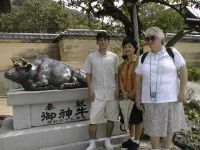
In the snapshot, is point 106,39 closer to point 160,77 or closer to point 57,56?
point 160,77

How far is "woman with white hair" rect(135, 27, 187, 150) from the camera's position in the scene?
425cm

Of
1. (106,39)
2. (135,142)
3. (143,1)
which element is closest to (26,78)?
(106,39)

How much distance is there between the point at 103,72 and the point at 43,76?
1031 mm

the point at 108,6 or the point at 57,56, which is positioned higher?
the point at 108,6

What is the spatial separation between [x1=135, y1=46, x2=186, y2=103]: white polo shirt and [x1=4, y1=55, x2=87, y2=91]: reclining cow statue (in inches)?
61.4

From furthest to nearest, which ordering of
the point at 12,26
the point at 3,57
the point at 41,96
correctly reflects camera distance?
the point at 12,26 < the point at 3,57 < the point at 41,96

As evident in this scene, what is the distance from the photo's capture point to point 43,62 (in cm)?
574

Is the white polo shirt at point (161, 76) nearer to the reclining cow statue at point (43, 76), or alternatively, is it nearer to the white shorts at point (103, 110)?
the white shorts at point (103, 110)

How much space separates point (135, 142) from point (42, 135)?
1388 mm

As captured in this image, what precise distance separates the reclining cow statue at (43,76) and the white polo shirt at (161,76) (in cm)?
156

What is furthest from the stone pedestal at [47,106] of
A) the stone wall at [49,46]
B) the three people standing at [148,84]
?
the stone wall at [49,46]

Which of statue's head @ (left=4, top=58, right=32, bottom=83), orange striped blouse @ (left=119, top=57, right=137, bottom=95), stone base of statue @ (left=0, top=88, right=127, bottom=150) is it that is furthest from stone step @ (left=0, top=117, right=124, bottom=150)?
orange striped blouse @ (left=119, top=57, right=137, bottom=95)

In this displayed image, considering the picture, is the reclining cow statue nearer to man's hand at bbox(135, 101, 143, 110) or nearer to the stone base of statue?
the stone base of statue

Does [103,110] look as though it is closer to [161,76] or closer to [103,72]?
[103,72]
